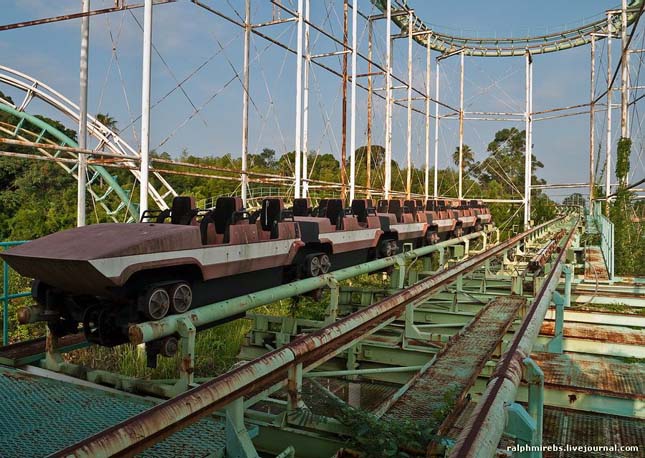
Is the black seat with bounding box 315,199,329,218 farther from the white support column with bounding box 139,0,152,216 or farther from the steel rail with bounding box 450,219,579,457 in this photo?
the steel rail with bounding box 450,219,579,457

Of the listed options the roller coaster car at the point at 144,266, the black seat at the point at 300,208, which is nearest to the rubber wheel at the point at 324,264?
the roller coaster car at the point at 144,266

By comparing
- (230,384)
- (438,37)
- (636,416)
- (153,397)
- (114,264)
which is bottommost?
(636,416)

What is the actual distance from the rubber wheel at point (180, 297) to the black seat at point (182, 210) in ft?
3.71

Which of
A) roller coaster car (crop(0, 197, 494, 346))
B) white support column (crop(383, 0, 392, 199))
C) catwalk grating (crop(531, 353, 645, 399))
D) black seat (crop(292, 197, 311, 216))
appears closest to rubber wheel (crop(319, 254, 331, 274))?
roller coaster car (crop(0, 197, 494, 346))

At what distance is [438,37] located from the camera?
24.7m

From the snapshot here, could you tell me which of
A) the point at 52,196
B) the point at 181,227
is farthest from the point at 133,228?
the point at 52,196

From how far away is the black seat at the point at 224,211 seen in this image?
469cm

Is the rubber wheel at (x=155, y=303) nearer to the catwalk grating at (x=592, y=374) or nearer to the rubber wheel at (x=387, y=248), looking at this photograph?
the catwalk grating at (x=592, y=374)

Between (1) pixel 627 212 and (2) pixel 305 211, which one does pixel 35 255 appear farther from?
(1) pixel 627 212

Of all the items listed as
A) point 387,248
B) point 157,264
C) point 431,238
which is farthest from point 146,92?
point 431,238

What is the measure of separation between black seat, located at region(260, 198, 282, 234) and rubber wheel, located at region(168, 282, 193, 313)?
56.5 inches

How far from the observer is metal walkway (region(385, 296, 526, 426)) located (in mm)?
2592

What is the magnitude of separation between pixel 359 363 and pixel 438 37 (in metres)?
23.1

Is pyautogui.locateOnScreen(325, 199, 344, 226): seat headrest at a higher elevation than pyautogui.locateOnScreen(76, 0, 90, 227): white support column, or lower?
lower
